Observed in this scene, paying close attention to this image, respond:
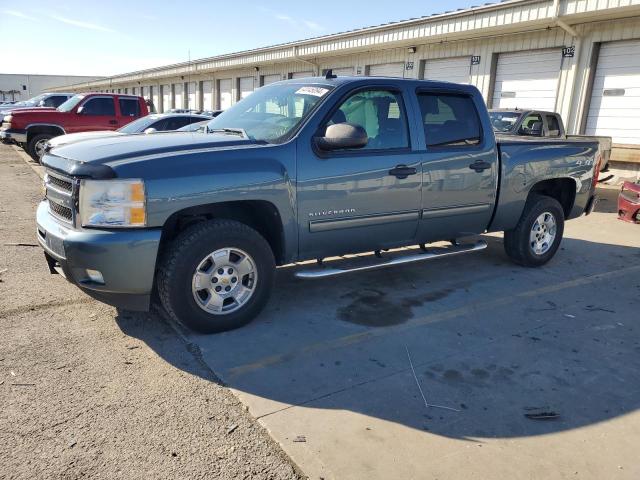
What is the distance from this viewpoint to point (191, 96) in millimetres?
34625

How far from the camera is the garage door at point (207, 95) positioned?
103 ft

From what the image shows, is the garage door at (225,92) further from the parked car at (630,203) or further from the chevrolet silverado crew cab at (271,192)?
the chevrolet silverado crew cab at (271,192)

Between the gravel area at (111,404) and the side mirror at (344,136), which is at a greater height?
the side mirror at (344,136)

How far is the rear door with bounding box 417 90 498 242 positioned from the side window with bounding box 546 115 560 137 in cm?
638

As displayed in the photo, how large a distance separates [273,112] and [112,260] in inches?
77.6

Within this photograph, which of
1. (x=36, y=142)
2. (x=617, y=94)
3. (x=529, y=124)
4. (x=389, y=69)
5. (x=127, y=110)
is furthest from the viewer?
(x=389, y=69)

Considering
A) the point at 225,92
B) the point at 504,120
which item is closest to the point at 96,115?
the point at 504,120

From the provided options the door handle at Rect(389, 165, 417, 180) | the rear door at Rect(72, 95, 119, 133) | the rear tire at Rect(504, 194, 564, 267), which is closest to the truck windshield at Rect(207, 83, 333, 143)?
the door handle at Rect(389, 165, 417, 180)

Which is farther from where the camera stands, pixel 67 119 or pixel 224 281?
pixel 67 119

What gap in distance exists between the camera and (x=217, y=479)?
2420mm

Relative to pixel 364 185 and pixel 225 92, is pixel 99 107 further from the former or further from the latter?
pixel 225 92

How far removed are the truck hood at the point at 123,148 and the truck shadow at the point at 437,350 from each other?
1.31 metres

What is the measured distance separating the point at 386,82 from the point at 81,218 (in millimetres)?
2821

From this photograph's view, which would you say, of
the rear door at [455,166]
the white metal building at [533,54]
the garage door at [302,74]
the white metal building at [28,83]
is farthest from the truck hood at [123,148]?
the white metal building at [28,83]
